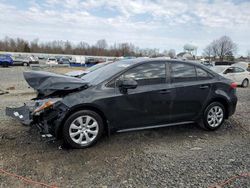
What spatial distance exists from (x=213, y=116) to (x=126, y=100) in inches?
81.5

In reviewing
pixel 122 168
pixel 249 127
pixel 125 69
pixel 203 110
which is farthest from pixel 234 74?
pixel 122 168

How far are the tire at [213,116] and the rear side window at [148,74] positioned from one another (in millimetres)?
1259

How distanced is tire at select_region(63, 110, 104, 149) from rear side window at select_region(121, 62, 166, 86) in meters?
0.92

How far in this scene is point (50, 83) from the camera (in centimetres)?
385

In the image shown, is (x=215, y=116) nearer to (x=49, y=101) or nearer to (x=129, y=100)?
(x=129, y=100)

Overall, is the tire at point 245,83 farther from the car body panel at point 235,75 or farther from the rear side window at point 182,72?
the rear side window at point 182,72

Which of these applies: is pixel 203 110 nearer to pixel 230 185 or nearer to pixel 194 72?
pixel 194 72

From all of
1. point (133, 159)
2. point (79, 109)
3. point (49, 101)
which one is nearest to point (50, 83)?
point (49, 101)

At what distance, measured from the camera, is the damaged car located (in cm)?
374

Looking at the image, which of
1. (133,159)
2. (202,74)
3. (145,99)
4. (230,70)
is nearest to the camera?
(133,159)

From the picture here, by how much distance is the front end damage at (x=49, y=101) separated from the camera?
3.68m

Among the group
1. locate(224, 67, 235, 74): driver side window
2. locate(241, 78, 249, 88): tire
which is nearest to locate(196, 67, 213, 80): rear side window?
locate(224, 67, 235, 74): driver side window

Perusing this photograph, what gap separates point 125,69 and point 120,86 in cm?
37

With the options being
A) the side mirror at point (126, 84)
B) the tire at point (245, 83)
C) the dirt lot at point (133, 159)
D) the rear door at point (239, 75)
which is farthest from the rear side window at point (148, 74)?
the tire at point (245, 83)
